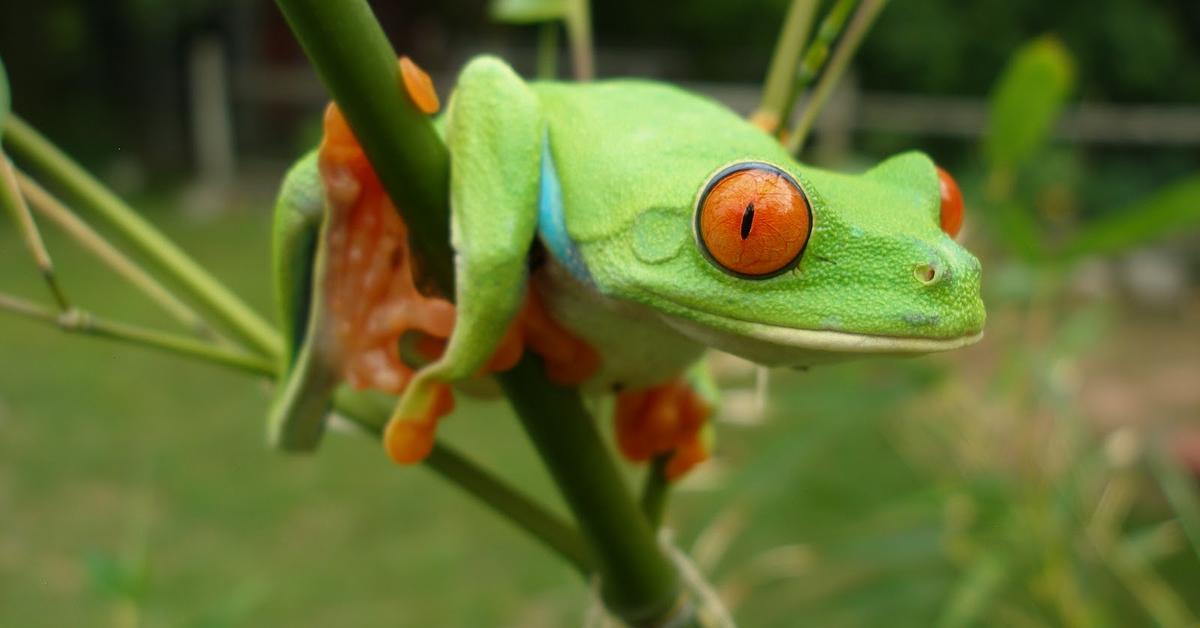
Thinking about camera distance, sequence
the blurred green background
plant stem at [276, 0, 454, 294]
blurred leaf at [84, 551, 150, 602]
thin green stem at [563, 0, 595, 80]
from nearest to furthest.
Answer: plant stem at [276, 0, 454, 294] < thin green stem at [563, 0, 595, 80] < blurred leaf at [84, 551, 150, 602] < the blurred green background

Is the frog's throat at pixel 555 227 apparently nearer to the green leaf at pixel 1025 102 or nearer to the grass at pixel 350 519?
the green leaf at pixel 1025 102

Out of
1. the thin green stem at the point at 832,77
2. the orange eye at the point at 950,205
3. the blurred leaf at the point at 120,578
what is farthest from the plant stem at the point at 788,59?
the blurred leaf at the point at 120,578

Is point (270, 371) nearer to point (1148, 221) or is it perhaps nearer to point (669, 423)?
point (669, 423)

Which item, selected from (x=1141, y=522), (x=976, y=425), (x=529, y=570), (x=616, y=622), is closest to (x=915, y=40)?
(x=1141, y=522)

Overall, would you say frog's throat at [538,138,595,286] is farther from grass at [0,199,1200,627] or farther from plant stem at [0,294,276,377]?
grass at [0,199,1200,627]

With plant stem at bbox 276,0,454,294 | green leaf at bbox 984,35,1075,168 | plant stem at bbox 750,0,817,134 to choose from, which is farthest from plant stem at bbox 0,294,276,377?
green leaf at bbox 984,35,1075,168

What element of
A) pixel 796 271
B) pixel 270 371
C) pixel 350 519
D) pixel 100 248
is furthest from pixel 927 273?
pixel 350 519
